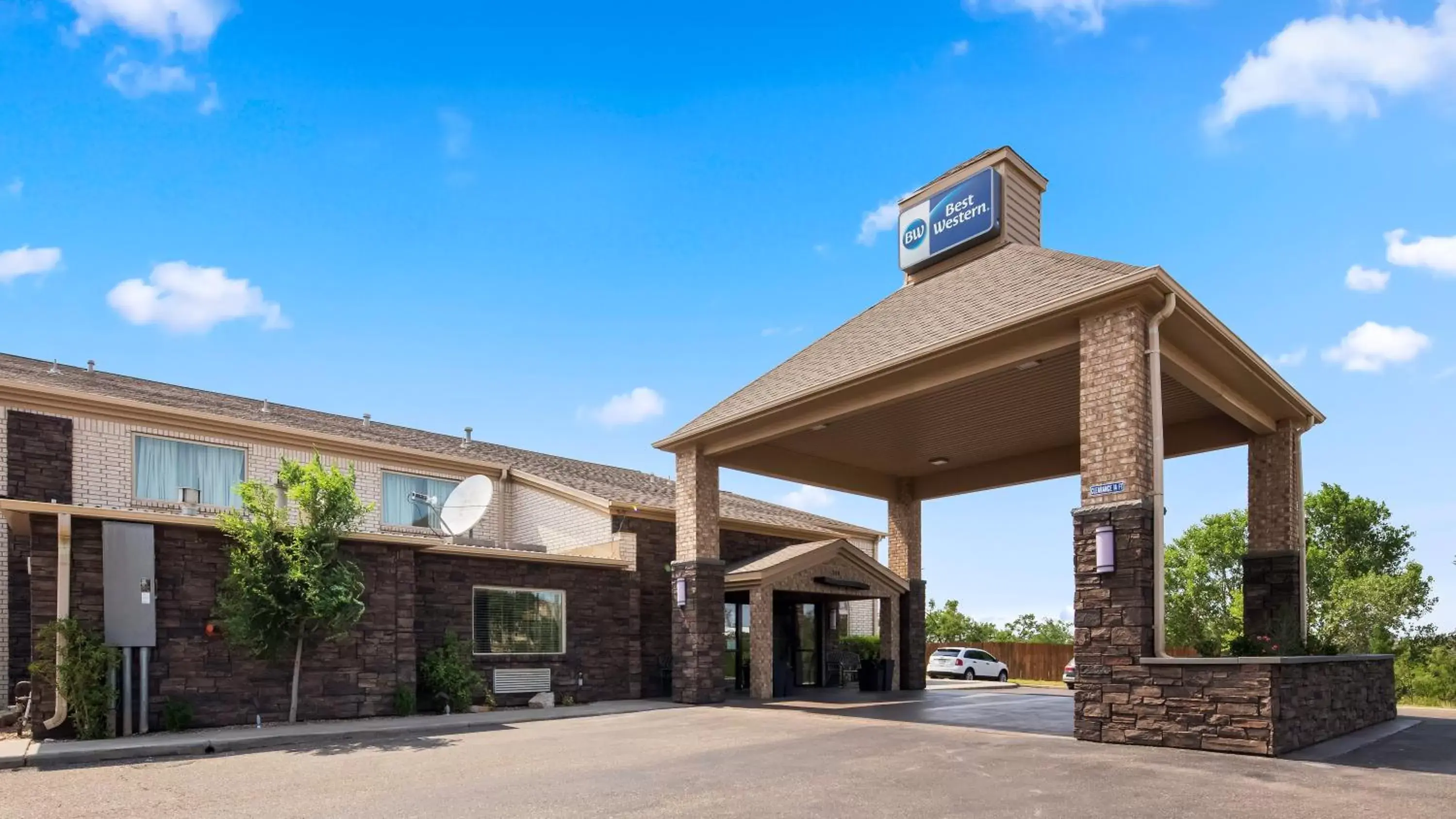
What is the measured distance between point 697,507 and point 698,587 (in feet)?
5.16

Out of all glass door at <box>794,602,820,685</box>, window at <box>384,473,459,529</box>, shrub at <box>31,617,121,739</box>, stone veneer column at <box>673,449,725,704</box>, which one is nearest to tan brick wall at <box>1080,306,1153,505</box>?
stone veneer column at <box>673,449,725,704</box>

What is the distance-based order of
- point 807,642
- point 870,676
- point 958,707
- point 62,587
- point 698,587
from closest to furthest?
point 62,587 → point 958,707 → point 698,587 → point 870,676 → point 807,642

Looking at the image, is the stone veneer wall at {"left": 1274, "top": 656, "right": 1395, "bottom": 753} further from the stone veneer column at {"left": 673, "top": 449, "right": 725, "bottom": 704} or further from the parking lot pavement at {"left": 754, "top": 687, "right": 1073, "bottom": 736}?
the stone veneer column at {"left": 673, "top": 449, "right": 725, "bottom": 704}

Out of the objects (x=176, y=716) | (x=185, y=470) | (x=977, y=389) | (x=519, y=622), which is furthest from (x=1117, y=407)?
(x=185, y=470)

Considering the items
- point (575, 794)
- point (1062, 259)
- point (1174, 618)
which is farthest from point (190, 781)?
point (1174, 618)

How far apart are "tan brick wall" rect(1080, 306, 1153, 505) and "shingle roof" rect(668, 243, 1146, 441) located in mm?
666

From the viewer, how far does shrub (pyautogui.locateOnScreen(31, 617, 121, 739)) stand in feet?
41.5

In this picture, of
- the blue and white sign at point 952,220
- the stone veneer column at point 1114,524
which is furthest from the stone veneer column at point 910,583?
the stone veneer column at point 1114,524

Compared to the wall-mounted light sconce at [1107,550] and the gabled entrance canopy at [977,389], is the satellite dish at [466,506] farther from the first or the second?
the wall-mounted light sconce at [1107,550]

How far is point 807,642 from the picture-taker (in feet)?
77.2

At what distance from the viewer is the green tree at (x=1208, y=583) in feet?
128

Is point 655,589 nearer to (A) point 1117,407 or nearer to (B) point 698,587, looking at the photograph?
(B) point 698,587

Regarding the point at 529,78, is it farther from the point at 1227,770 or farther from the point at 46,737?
the point at 1227,770

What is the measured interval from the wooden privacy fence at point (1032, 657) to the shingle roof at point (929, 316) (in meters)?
17.6
